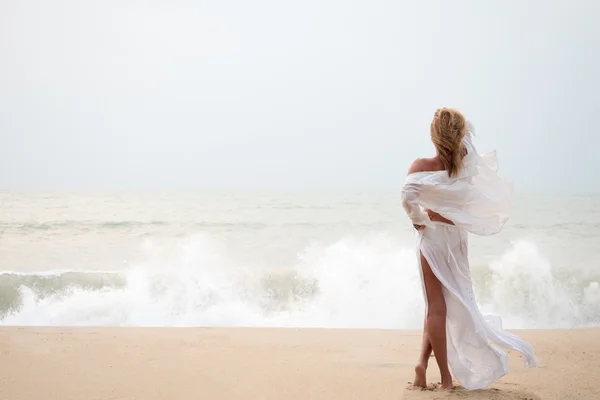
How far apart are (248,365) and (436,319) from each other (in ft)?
6.46

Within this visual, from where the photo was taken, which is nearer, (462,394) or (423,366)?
(462,394)

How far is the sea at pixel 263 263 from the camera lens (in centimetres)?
956

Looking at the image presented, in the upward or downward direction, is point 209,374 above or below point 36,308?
above

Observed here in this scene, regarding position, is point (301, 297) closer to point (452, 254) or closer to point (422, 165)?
point (452, 254)

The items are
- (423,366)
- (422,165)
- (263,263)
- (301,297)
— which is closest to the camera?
(422,165)

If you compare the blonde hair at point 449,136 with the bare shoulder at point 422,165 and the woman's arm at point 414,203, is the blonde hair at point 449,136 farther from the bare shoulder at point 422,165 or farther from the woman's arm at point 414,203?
the woman's arm at point 414,203

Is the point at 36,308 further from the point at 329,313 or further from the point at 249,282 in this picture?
the point at 329,313

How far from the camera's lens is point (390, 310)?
9.60 metres

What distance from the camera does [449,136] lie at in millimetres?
3961

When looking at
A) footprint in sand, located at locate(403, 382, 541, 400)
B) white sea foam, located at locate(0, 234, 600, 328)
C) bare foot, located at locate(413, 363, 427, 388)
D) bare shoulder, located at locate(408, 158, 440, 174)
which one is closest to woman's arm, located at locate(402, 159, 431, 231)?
bare shoulder, located at locate(408, 158, 440, 174)

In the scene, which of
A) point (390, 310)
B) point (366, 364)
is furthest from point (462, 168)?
point (390, 310)

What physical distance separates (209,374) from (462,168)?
8.99 feet

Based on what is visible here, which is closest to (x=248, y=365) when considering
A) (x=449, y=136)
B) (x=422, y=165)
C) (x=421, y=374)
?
(x=421, y=374)

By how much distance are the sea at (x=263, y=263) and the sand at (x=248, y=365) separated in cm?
253
